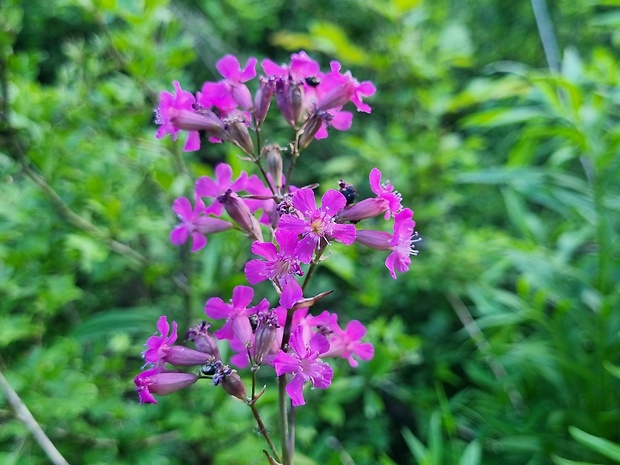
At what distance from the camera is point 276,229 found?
29.7 inches

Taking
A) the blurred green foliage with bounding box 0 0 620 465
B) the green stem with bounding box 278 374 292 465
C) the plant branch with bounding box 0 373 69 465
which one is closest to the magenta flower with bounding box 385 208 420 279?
the green stem with bounding box 278 374 292 465

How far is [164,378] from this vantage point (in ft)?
2.47

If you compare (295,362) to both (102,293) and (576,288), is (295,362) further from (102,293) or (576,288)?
(102,293)

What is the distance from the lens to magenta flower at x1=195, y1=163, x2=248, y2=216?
83 cm

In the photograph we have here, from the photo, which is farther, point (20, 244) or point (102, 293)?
point (102, 293)

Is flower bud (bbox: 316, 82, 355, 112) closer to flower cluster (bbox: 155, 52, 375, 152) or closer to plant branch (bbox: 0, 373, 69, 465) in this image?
flower cluster (bbox: 155, 52, 375, 152)

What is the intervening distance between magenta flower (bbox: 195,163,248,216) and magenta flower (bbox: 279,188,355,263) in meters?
0.18

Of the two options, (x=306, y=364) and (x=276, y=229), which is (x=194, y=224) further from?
(x=306, y=364)

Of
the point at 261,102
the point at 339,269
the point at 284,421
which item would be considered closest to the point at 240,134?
the point at 261,102

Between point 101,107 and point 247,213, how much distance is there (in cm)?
84

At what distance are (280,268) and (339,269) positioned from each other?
2.35 ft

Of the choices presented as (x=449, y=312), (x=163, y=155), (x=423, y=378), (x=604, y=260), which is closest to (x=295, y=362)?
(x=163, y=155)

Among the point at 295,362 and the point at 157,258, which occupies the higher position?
the point at 157,258

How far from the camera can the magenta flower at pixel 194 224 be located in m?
0.84
